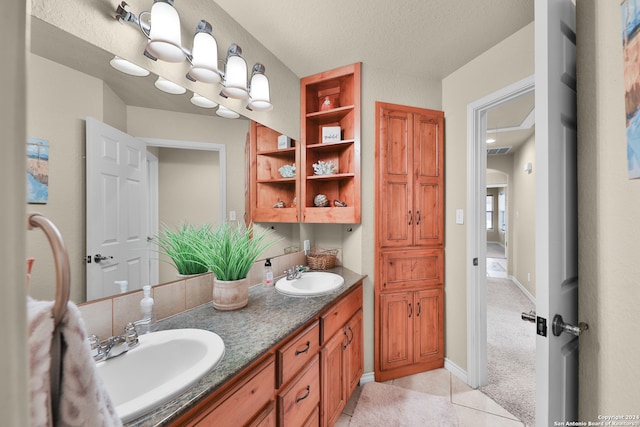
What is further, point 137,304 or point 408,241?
point 408,241

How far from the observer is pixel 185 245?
4.14 ft

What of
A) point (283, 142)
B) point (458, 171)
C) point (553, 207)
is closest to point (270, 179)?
point (283, 142)

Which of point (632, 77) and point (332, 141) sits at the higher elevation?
point (332, 141)

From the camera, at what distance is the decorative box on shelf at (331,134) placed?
2160 millimetres

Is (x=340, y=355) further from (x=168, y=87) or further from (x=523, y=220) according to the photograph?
(x=523, y=220)

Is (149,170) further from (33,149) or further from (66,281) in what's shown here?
(66,281)

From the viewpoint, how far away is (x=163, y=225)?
3.84 ft

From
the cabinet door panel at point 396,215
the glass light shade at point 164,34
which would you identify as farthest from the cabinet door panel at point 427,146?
the glass light shade at point 164,34

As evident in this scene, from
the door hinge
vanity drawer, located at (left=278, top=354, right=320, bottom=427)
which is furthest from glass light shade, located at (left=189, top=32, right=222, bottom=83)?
the door hinge

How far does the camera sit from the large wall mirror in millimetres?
771

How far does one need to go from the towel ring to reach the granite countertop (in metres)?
0.43

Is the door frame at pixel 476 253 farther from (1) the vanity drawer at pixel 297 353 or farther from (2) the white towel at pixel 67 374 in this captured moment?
(2) the white towel at pixel 67 374

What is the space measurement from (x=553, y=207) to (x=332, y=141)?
159 cm

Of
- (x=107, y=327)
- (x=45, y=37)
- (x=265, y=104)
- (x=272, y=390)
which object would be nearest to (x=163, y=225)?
(x=107, y=327)
